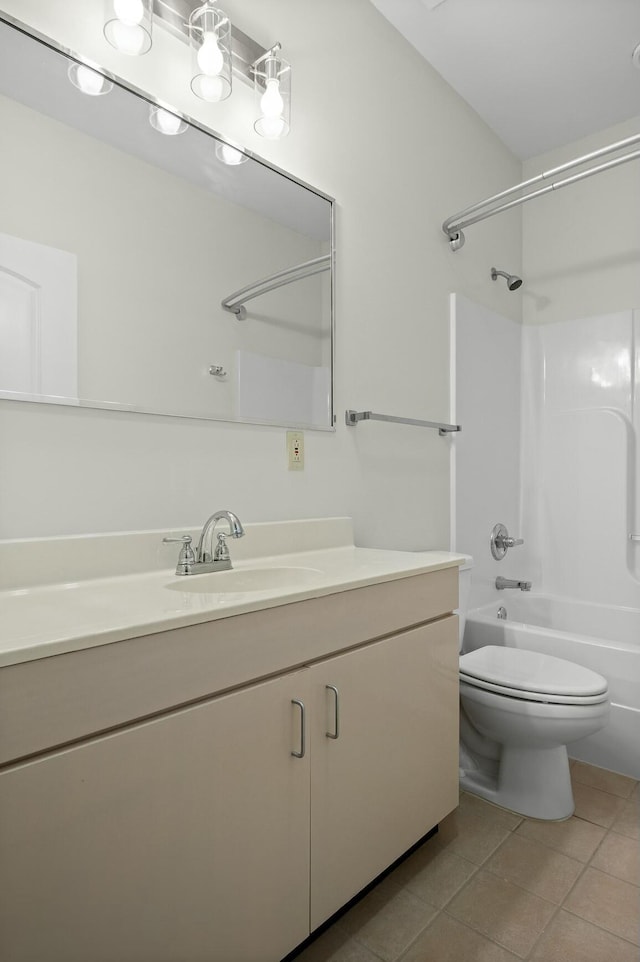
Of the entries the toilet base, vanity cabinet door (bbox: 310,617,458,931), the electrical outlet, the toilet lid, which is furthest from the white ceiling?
the toilet base

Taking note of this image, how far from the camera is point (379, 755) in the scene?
1.28 m

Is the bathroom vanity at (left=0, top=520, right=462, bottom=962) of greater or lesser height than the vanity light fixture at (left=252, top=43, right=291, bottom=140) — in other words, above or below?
below

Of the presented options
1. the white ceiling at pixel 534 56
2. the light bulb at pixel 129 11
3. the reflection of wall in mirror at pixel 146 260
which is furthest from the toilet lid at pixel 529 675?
the white ceiling at pixel 534 56

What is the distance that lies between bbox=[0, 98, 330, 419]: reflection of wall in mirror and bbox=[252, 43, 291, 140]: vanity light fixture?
0.24 m

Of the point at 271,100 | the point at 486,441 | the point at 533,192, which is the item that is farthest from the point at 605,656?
the point at 271,100

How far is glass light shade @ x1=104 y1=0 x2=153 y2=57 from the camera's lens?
124cm

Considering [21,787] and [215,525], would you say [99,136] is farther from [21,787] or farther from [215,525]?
[21,787]

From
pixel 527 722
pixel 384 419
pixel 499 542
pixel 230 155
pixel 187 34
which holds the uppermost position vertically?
pixel 187 34

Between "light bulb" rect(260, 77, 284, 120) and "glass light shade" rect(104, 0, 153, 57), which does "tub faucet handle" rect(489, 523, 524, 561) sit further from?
"glass light shade" rect(104, 0, 153, 57)

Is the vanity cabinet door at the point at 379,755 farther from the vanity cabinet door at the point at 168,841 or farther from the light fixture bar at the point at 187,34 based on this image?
the light fixture bar at the point at 187,34

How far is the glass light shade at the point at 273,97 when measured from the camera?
155cm

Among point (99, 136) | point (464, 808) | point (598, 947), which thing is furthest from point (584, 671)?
point (99, 136)

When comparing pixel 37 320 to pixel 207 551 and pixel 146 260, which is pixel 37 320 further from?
pixel 207 551

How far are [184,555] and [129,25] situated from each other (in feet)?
3.89
